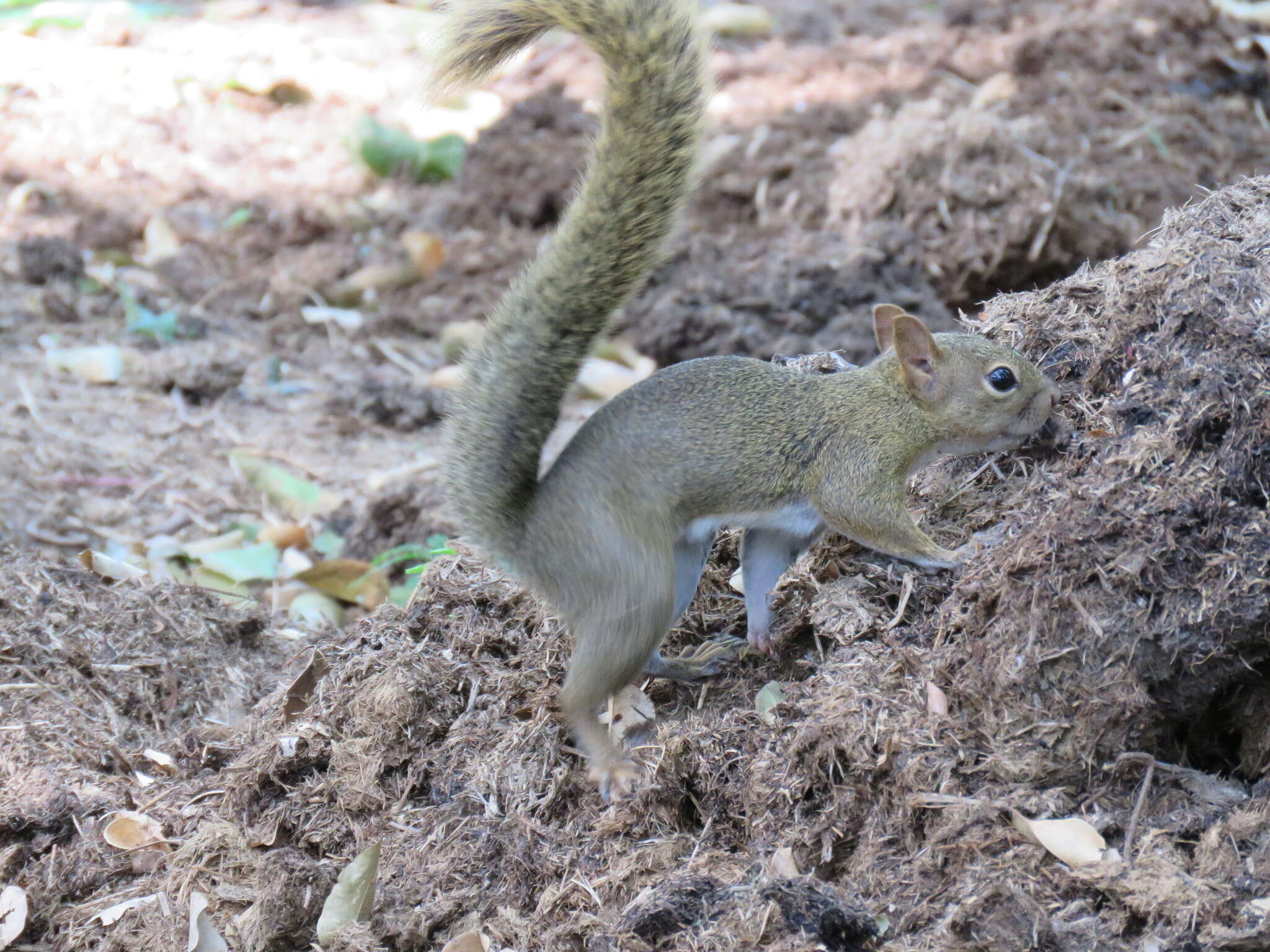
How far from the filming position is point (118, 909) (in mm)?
2744

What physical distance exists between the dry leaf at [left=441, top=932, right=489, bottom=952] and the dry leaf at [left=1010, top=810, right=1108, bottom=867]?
1051 mm

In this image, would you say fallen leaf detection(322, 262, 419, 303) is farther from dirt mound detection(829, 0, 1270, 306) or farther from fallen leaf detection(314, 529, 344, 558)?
dirt mound detection(829, 0, 1270, 306)

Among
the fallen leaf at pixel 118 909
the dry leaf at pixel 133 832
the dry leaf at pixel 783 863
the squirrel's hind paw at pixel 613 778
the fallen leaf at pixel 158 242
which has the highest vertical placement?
the dry leaf at pixel 783 863

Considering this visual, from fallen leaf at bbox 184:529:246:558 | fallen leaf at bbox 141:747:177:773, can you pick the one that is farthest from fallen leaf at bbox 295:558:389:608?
fallen leaf at bbox 141:747:177:773

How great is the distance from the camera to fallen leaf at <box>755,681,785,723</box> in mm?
2750

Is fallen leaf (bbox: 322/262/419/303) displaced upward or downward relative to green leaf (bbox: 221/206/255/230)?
downward

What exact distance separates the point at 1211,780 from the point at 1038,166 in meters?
4.09

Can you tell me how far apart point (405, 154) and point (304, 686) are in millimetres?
4767

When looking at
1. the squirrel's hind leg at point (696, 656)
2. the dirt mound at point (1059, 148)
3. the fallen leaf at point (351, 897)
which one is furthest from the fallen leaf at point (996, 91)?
the fallen leaf at point (351, 897)

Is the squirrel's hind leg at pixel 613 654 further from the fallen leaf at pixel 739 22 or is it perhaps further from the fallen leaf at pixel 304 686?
the fallen leaf at pixel 739 22

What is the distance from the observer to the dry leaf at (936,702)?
2453 mm

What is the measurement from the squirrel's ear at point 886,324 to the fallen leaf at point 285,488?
253cm

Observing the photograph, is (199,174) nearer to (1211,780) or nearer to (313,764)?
(313,764)

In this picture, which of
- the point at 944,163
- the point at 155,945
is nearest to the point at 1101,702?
the point at 155,945
